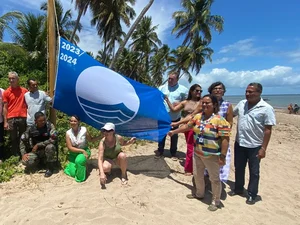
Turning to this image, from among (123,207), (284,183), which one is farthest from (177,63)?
(123,207)

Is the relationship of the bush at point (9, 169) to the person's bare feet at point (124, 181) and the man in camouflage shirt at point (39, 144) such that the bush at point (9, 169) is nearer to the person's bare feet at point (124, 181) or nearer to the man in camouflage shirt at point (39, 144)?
the man in camouflage shirt at point (39, 144)

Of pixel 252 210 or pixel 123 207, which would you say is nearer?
pixel 123 207

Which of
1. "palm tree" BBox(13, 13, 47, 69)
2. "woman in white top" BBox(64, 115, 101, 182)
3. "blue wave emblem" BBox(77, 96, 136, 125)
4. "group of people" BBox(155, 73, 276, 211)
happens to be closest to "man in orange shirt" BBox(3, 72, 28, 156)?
"woman in white top" BBox(64, 115, 101, 182)

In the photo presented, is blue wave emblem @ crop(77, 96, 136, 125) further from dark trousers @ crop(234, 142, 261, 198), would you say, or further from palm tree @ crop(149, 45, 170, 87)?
palm tree @ crop(149, 45, 170, 87)

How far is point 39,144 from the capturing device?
4605 mm

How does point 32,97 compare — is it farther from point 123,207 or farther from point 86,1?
point 86,1

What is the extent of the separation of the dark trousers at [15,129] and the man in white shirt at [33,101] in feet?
0.94

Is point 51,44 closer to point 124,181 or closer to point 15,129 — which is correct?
point 15,129

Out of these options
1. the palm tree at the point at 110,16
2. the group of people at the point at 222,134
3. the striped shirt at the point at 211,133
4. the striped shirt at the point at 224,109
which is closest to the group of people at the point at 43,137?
the group of people at the point at 222,134

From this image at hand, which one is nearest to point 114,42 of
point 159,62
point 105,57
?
point 105,57

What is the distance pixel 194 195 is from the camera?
4242mm

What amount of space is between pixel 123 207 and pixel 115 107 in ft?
6.23

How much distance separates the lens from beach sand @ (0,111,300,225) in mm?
3481

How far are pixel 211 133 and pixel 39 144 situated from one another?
10.4 feet
